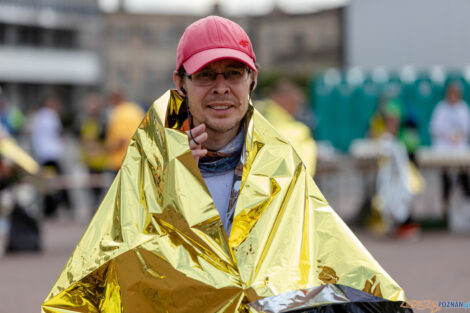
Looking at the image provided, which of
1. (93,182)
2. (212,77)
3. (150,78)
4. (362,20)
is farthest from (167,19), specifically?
(212,77)

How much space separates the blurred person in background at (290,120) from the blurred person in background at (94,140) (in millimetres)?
4958

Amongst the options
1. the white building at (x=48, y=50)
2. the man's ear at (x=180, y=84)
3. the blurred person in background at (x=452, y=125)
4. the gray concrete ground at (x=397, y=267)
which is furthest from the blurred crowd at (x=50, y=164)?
the white building at (x=48, y=50)

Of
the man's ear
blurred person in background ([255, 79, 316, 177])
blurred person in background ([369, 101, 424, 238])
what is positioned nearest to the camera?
the man's ear

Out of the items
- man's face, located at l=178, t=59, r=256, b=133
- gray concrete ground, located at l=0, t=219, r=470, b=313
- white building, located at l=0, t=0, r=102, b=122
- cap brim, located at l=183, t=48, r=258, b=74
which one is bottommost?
gray concrete ground, located at l=0, t=219, r=470, b=313

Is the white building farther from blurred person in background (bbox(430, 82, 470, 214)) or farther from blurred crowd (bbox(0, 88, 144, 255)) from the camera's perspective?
blurred person in background (bbox(430, 82, 470, 214))

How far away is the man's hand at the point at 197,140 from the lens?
2.20 metres

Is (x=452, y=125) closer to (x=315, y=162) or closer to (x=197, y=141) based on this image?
(x=315, y=162)

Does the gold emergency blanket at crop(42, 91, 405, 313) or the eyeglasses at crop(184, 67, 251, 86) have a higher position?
the eyeglasses at crop(184, 67, 251, 86)

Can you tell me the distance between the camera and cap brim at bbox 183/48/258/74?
218 centimetres

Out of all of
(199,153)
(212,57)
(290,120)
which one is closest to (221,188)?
(199,153)

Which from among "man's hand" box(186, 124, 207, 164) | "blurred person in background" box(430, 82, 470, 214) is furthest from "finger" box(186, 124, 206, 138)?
"blurred person in background" box(430, 82, 470, 214)

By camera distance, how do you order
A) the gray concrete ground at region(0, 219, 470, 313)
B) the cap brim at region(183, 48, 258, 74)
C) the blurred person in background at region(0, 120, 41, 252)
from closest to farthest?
the cap brim at region(183, 48, 258, 74)
the gray concrete ground at region(0, 219, 470, 313)
the blurred person in background at region(0, 120, 41, 252)

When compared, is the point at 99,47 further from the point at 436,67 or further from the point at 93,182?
the point at 93,182

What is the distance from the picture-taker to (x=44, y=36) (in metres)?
46.9
